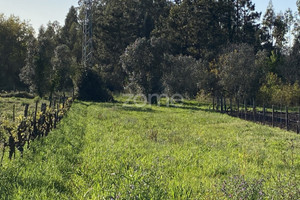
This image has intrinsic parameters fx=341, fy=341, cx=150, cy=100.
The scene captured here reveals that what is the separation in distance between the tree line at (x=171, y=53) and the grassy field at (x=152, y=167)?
99.8 feet

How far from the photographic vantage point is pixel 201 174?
909 cm

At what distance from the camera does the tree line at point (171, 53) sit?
45.6 m

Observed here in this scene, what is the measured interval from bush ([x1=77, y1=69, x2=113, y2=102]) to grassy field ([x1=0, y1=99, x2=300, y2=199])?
91.5 ft

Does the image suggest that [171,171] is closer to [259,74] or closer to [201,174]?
[201,174]

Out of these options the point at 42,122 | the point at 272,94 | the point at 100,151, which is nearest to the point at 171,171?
the point at 100,151

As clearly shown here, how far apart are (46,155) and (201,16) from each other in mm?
51331

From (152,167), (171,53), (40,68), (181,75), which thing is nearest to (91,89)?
(40,68)

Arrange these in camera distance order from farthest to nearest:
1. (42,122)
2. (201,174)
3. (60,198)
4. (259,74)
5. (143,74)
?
(259,74) → (143,74) → (42,122) → (201,174) → (60,198)

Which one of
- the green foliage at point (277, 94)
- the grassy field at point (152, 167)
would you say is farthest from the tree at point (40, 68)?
the grassy field at point (152, 167)

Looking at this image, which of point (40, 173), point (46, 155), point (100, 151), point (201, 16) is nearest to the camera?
point (40, 173)

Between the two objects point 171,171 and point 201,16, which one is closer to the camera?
point 171,171

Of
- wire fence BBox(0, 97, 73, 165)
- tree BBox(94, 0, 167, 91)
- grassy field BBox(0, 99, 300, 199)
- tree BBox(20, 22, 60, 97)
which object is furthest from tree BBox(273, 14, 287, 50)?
wire fence BBox(0, 97, 73, 165)

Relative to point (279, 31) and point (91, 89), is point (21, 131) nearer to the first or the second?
point (91, 89)

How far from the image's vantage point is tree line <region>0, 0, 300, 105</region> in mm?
45594
